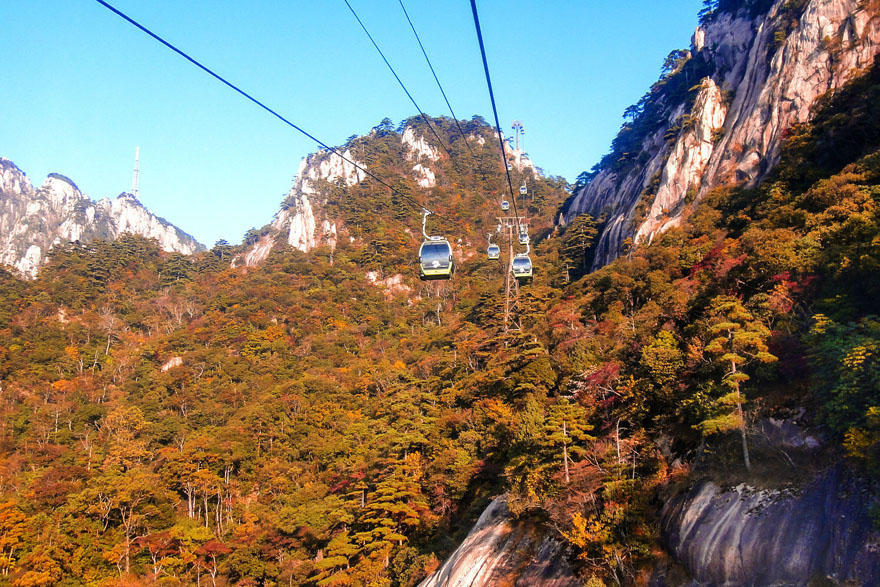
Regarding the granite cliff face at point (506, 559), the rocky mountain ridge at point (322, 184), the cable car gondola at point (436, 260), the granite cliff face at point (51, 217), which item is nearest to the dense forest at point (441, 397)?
the granite cliff face at point (506, 559)

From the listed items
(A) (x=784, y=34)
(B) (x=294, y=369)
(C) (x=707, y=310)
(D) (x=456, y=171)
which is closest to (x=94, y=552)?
(B) (x=294, y=369)

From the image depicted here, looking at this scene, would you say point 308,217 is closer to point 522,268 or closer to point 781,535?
point 522,268

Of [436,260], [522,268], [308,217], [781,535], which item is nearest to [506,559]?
[781,535]

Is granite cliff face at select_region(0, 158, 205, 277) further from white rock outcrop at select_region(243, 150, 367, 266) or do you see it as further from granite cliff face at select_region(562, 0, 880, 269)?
granite cliff face at select_region(562, 0, 880, 269)

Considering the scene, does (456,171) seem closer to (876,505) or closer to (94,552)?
(94,552)

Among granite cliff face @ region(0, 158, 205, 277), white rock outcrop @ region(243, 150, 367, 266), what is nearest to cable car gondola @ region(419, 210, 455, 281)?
white rock outcrop @ region(243, 150, 367, 266)

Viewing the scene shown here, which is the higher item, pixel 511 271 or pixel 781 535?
pixel 511 271

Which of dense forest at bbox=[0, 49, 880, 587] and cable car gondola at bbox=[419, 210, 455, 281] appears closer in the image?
dense forest at bbox=[0, 49, 880, 587]
